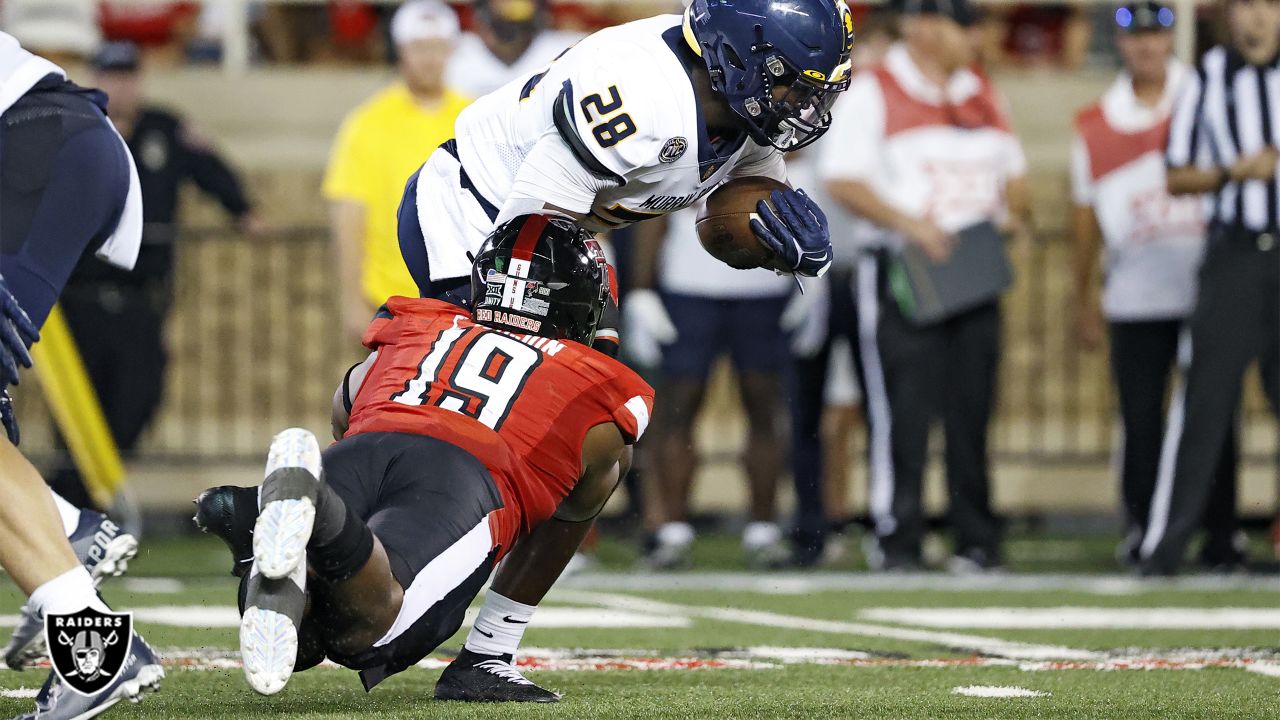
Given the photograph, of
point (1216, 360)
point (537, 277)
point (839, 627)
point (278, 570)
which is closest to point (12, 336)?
point (278, 570)

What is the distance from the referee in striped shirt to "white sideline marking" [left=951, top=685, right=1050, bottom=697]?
11.8 feet

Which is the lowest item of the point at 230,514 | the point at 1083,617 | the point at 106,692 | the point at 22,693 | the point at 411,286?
the point at 1083,617

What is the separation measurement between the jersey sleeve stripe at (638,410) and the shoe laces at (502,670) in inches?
24.4

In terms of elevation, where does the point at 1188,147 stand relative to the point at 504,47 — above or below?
below

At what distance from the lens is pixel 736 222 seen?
186 inches

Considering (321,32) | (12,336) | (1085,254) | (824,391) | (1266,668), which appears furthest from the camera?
(321,32)

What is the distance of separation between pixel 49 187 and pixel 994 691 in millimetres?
2380

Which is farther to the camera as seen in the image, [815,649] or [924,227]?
[924,227]

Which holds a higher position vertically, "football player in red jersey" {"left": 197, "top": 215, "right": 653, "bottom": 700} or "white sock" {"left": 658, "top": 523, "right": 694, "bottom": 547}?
"football player in red jersey" {"left": 197, "top": 215, "right": 653, "bottom": 700}

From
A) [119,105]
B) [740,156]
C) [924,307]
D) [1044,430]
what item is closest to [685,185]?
[740,156]

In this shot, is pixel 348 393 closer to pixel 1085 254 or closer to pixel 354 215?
pixel 354 215

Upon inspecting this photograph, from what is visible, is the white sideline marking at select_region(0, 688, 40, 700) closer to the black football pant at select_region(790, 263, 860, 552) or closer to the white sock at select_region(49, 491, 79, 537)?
the white sock at select_region(49, 491, 79, 537)

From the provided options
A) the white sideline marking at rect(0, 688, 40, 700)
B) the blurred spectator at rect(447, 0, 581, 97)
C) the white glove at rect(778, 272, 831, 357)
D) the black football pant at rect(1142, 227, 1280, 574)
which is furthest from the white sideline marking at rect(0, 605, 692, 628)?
the blurred spectator at rect(447, 0, 581, 97)

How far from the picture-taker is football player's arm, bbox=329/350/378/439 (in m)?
4.61
